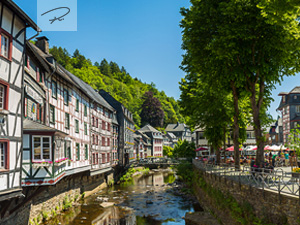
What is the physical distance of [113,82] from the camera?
447 ft

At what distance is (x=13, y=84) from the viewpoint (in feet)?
43.3

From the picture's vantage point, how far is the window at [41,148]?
1636 centimetres

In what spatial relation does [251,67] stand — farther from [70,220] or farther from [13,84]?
[70,220]

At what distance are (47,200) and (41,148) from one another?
6.12m

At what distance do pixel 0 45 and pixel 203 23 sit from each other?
37.7 ft

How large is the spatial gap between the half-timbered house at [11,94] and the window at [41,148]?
2.74 m

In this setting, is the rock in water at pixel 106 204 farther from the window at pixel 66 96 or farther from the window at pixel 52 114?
the window at pixel 66 96

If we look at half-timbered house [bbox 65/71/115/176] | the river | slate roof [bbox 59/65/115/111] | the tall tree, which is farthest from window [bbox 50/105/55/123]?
the tall tree

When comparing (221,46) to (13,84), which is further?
(221,46)

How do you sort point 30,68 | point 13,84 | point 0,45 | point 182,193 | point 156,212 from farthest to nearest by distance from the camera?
point 182,193 → point 156,212 → point 30,68 → point 13,84 → point 0,45

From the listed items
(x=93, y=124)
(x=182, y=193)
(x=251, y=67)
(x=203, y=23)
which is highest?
(x=203, y=23)

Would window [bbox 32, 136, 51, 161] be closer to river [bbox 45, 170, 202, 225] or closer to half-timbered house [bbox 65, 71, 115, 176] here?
river [bbox 45, 170, 202, 225]

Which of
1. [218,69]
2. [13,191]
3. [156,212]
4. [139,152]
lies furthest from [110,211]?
[139,152]

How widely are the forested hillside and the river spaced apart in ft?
243
